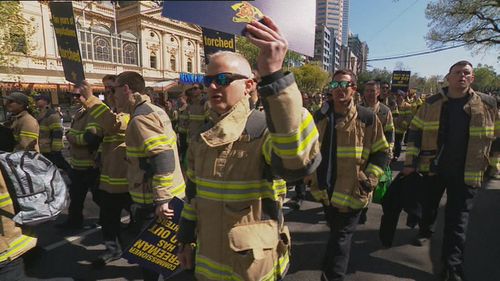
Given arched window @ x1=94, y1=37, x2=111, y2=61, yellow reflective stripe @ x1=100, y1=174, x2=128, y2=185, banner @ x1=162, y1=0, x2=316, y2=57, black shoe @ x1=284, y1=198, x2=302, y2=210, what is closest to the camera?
banner @ x1=162, y1=0, x2=316, y2=57

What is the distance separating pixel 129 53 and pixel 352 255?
37.8m

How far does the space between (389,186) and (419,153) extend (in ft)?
1.88

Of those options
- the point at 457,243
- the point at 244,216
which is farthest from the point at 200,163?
the point at 457,243

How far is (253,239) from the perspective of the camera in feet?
5.47

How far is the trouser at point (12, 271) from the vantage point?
227cm

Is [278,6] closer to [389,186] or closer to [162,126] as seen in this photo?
[162,126]

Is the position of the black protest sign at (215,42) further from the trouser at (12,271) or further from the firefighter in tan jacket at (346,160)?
the trouser at (12,271)

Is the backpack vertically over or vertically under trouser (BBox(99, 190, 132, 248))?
over

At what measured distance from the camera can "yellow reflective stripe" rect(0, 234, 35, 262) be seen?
2235mm

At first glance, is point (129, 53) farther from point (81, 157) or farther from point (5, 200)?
point (5, 200)

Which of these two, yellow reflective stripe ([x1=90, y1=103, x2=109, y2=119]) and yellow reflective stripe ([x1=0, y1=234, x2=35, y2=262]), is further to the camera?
yellow reflective stripe ([x1=90, y1=103, x2=109, y2=119])

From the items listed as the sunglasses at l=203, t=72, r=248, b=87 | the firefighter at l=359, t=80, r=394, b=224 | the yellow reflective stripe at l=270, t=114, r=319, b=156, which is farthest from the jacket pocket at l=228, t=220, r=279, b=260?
the firefighter at l=359, t=80, r=394, b=224

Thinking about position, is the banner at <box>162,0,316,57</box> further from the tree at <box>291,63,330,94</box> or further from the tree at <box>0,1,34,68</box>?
the tree at <box>291,63,330,94</box>

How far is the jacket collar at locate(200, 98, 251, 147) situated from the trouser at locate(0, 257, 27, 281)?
177 centimetres
